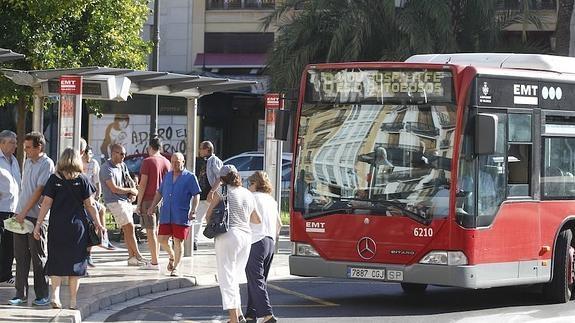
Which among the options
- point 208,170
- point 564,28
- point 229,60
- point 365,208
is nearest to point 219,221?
point 365,208

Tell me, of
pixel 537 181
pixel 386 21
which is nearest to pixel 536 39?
pixel 386 21

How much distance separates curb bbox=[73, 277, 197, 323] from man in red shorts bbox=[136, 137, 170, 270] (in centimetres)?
98

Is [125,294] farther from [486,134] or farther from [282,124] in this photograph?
[486,134]

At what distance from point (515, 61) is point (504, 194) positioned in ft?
7.54

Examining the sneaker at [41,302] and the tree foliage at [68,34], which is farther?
the tree foliage at [68,34]

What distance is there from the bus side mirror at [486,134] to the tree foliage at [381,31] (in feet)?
61.7

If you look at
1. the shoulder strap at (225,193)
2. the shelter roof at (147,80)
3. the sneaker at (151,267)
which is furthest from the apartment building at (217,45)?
the shoulder strap at (225,193)

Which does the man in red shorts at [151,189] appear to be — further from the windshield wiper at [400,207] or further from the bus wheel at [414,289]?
the windshield wiper at [400,207]

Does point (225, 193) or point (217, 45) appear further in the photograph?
point (217, 45)

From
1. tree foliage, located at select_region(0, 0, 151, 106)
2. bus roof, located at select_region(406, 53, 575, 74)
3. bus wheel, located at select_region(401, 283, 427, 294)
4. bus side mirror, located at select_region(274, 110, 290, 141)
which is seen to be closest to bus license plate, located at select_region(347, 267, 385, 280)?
bus side mirror, located at select_region(274, 110, 290, 141)

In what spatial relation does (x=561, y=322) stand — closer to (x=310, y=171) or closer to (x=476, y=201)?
(x=476, y=201)

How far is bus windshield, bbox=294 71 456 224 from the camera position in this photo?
13.2 m

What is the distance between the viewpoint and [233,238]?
1162 centimetres

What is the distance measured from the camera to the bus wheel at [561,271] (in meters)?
14.6
